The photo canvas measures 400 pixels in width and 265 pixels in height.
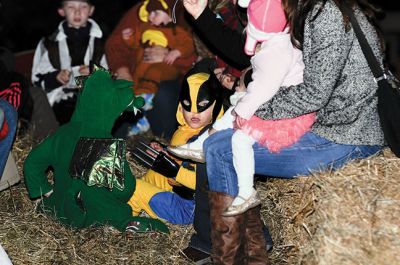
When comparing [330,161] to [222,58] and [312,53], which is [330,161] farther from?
[222,58]

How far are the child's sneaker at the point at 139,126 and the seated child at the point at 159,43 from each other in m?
0.14

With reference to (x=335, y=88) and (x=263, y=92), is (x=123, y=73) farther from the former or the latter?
(x=335, y=88)

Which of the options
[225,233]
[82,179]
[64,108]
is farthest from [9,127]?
[225,233]

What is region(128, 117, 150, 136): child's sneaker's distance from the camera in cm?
577

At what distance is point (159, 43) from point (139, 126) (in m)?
0.68

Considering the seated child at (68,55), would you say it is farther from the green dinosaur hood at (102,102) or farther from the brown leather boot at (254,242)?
the brown leather boot at (254,242)

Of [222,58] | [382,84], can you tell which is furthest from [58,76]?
[382,84]

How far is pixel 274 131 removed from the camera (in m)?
3.61

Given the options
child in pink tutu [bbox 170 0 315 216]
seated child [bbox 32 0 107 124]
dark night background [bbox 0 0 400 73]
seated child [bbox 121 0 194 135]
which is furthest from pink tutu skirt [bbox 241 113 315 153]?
dark night background [bbox 0 0 400 73]

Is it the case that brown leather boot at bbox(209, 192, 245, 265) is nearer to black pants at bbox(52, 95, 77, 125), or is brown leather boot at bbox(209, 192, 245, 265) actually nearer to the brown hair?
the brown hair

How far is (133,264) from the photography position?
13.4 ft

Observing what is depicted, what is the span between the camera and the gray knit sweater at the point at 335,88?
3.35m

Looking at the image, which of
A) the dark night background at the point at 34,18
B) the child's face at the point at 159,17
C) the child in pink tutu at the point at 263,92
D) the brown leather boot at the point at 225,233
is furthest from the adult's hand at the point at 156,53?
the brown leather boot at the point at 225,233

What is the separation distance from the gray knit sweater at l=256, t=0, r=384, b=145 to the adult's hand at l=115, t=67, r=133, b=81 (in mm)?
2272
